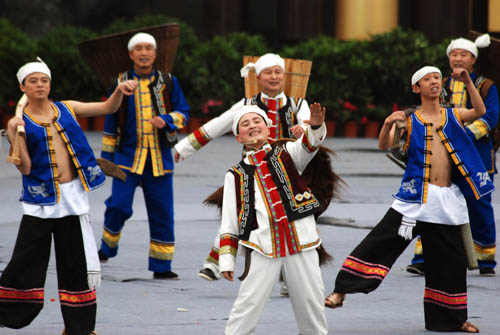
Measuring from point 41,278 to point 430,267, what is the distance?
2.51m

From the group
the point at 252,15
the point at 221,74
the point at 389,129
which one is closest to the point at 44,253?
the point at 389,129

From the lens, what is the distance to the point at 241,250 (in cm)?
618

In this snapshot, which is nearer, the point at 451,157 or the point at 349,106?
the point at 451,157

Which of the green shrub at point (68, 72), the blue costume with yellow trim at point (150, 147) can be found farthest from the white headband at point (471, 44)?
the green shrub at point (68, 72)

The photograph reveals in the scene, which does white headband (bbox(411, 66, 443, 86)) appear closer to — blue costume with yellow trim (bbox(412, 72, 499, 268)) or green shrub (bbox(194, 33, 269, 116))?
blue costume with yellow trim (bbox(412, 72, 499, 268))

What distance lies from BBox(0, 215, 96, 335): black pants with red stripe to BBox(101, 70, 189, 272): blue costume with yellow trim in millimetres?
2109

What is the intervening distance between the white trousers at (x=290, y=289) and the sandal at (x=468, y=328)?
121 cm

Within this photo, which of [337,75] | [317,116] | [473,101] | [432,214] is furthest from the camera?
[337,75]

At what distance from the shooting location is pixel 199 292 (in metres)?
8.15

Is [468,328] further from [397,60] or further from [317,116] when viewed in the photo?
[397,60]

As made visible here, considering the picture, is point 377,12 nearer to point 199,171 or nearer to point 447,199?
point 199,171

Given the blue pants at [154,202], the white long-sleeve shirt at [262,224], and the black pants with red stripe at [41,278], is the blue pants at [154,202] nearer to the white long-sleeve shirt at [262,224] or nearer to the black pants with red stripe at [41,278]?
the black pants with red stripe at [41,278]

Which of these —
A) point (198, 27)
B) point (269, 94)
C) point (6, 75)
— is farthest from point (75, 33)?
point (269, 94)

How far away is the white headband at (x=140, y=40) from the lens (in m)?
8.86
